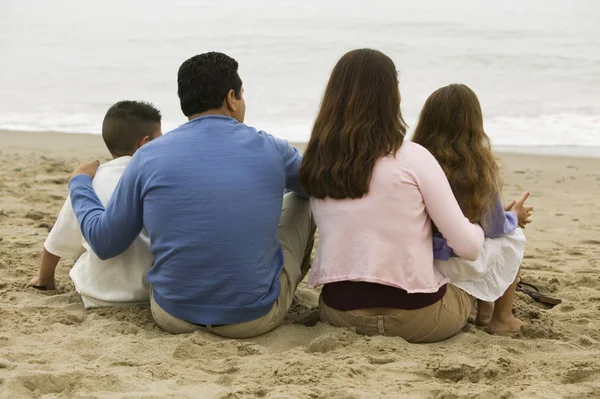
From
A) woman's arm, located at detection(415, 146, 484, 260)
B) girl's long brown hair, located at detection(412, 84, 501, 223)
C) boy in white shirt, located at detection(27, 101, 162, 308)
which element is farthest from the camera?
boy in white shirt, located at detection(27, 101, 162, 308)

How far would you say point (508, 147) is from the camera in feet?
30.6

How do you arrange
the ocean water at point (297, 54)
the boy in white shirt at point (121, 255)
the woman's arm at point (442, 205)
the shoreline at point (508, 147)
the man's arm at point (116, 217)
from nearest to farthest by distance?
the woman's arm at point (442, 205) → the man's arm at point (116, 217) → the boy in white shirt at point (121, 255) → the shoreline at point (508, 147) → the ocean water at point (297, 54)

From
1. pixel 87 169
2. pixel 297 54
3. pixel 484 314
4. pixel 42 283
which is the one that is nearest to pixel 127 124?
pixel 87 169

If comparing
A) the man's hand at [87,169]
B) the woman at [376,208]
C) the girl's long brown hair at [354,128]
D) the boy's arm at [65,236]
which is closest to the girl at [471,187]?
the woman at [376,208]

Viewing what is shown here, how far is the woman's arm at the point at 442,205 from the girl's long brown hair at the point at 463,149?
185 mm

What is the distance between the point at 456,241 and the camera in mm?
2947

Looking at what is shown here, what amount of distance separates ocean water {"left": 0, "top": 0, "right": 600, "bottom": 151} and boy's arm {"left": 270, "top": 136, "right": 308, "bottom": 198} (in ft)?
21.8

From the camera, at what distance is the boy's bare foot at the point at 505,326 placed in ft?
11.0

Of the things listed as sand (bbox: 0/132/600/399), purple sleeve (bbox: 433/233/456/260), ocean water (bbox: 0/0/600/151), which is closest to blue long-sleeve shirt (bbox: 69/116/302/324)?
sand (bbox: 0/132/600/399)

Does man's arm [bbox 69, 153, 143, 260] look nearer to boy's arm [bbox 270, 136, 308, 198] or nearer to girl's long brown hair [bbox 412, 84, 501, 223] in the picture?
boy's arm [bbox 270, 136, 308, 198]

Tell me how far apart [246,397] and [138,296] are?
110 cm

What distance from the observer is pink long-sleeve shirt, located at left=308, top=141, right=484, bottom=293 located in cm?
290

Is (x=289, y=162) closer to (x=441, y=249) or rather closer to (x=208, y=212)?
(x=208, y=212)

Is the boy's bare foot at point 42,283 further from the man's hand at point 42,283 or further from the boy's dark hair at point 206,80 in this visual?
the boy's dark hair at point 206,80
